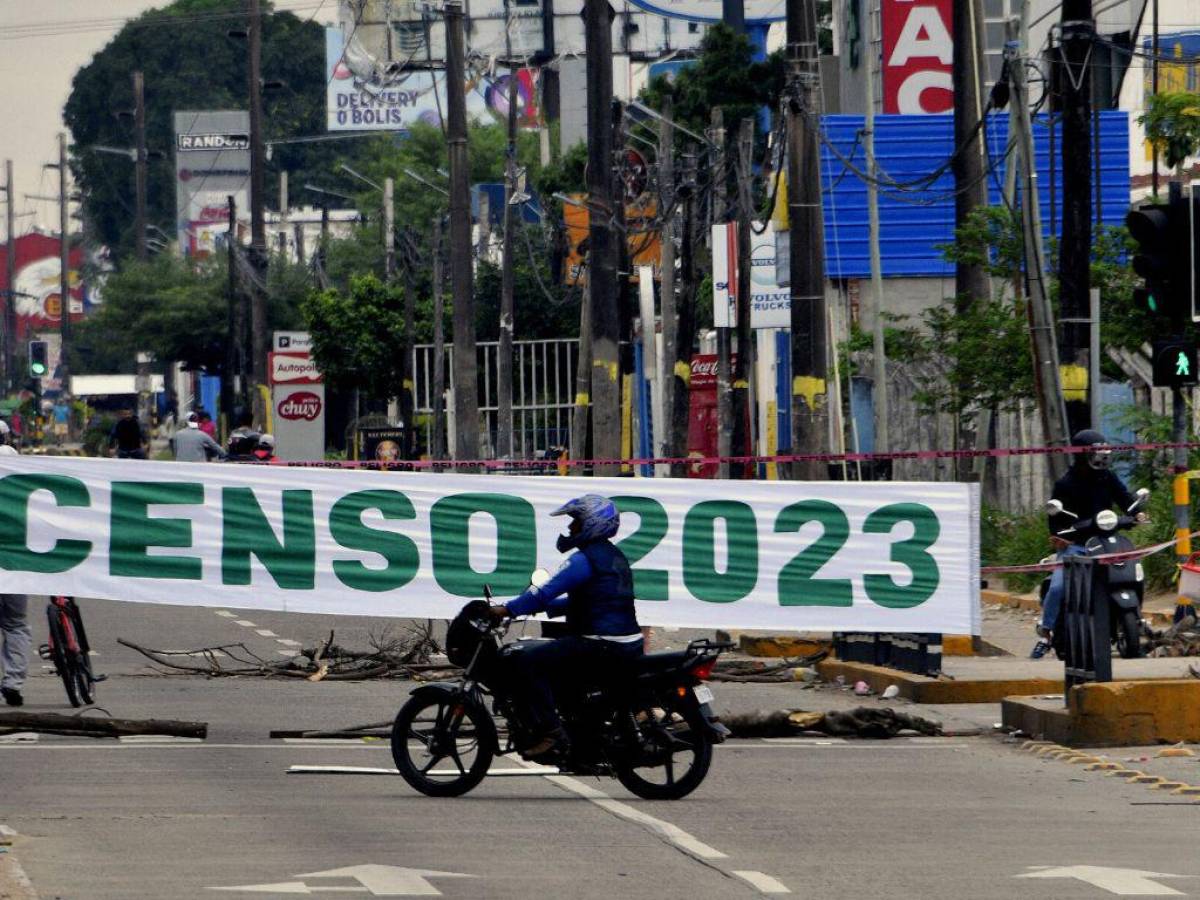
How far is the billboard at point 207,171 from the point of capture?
409 feet

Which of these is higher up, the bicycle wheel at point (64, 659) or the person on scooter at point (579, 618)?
the person on scooter at point (579, 618)

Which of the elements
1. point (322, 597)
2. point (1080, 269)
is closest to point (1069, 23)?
point (1080, 269)

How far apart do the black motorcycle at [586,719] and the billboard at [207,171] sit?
110997mm

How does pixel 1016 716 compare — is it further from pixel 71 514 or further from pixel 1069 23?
pixel 1069 23

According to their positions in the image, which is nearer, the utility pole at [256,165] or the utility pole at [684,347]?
the utility pole at [684,347]

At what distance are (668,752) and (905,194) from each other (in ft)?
105

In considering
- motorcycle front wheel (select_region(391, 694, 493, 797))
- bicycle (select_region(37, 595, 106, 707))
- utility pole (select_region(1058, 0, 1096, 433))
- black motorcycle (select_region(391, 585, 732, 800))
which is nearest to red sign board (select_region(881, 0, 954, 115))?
utility pole (select_region(1058, 0, 1096, 433))

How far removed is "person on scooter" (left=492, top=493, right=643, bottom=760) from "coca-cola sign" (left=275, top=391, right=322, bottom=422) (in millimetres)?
33844

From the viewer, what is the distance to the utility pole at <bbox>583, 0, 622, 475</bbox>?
29344 millimetres

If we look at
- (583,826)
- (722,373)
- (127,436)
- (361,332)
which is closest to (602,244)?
(127,436)

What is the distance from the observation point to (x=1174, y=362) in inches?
722

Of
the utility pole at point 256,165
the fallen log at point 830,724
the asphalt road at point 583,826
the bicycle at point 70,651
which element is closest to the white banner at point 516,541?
the bicycle at point 70,651

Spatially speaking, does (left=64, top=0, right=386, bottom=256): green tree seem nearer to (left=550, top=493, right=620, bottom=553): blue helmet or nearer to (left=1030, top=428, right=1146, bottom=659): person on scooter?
(left=1030, top=428, right=1146, bottom=659): person on scooter

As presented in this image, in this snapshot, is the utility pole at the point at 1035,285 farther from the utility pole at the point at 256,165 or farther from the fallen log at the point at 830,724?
the utility pole at the point at 256,165
